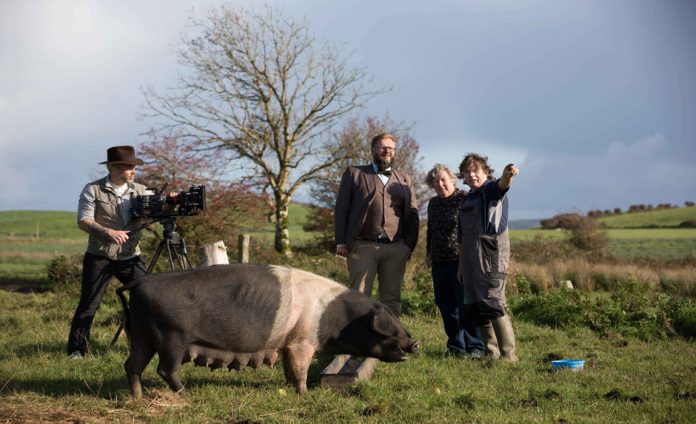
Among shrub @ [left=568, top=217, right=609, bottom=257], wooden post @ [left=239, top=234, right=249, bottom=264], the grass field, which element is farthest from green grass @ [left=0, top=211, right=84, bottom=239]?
the grass field

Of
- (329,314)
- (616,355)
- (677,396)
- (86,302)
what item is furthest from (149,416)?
(616,355)

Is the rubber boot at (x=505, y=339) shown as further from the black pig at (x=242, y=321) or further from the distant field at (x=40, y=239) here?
the distant field at (x=40, y=239)

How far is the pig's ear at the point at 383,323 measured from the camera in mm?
5808

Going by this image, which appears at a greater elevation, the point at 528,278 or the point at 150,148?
the point at 150,148

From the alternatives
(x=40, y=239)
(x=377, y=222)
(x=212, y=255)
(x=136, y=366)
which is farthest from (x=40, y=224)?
(x=136, y=366)

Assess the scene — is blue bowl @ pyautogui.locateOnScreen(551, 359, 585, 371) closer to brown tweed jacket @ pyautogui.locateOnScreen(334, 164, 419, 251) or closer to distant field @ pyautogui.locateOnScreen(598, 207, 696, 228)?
brown tweed jacket @ pyautogui.locateOnScreen(334, 164, 419, 251)

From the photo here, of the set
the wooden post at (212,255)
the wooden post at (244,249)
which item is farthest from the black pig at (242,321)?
the wooden post at (244,249)

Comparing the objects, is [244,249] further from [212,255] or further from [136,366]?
[136,366]

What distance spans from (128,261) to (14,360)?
61.9 inches

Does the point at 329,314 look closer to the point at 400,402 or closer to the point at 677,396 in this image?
the point at 400,402

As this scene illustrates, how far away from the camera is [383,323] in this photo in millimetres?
5887

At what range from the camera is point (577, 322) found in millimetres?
9586

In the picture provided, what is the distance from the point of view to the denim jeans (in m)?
7.18

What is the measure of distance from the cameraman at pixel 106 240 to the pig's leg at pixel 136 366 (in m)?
1.54
